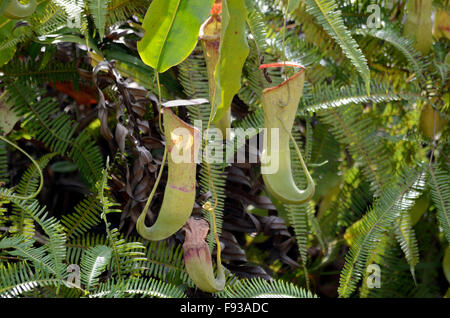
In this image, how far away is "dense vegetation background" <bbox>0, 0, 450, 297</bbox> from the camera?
78 cm

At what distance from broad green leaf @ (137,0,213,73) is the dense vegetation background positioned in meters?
0.13

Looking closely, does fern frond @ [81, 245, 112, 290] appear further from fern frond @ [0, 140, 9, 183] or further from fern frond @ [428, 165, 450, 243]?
fern frond @ [428, 165, 450, 243]

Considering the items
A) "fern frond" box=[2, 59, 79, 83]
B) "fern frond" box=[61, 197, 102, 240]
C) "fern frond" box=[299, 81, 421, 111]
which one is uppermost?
"fern frond" box=[299, 81, 421, 111]

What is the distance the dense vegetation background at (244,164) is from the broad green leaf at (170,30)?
13 centimetres

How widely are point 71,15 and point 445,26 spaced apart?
0.82 metres

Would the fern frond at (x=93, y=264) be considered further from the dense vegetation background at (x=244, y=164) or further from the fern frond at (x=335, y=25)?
the fern frond at (x=335, y=25)

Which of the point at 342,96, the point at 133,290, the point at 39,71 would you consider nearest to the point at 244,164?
the point at 342,96

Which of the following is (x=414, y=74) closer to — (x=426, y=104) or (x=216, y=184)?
(x=426, y=104)

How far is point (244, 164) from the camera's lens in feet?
3.04

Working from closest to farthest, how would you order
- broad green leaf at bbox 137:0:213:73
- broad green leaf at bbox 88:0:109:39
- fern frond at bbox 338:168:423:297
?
broad green leaf at bbox 137:0:213:73 < broad green leaf at bbox 88:0:109:39 < fern frond at bbox 338:168:423:297

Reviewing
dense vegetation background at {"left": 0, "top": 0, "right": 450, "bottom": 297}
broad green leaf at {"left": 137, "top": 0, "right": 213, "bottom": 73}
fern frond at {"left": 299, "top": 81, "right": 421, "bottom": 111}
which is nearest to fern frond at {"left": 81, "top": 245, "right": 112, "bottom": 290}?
dense vegetation background at {"left": 0, "top": 0, "right": 450, "bottom": 297}

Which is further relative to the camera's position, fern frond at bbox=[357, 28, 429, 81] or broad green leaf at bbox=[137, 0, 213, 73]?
fern frond at bbox=[357, 28, 429, 81]

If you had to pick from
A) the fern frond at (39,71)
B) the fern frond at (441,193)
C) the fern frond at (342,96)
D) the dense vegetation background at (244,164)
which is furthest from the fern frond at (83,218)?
the fern frond at (441,193)
